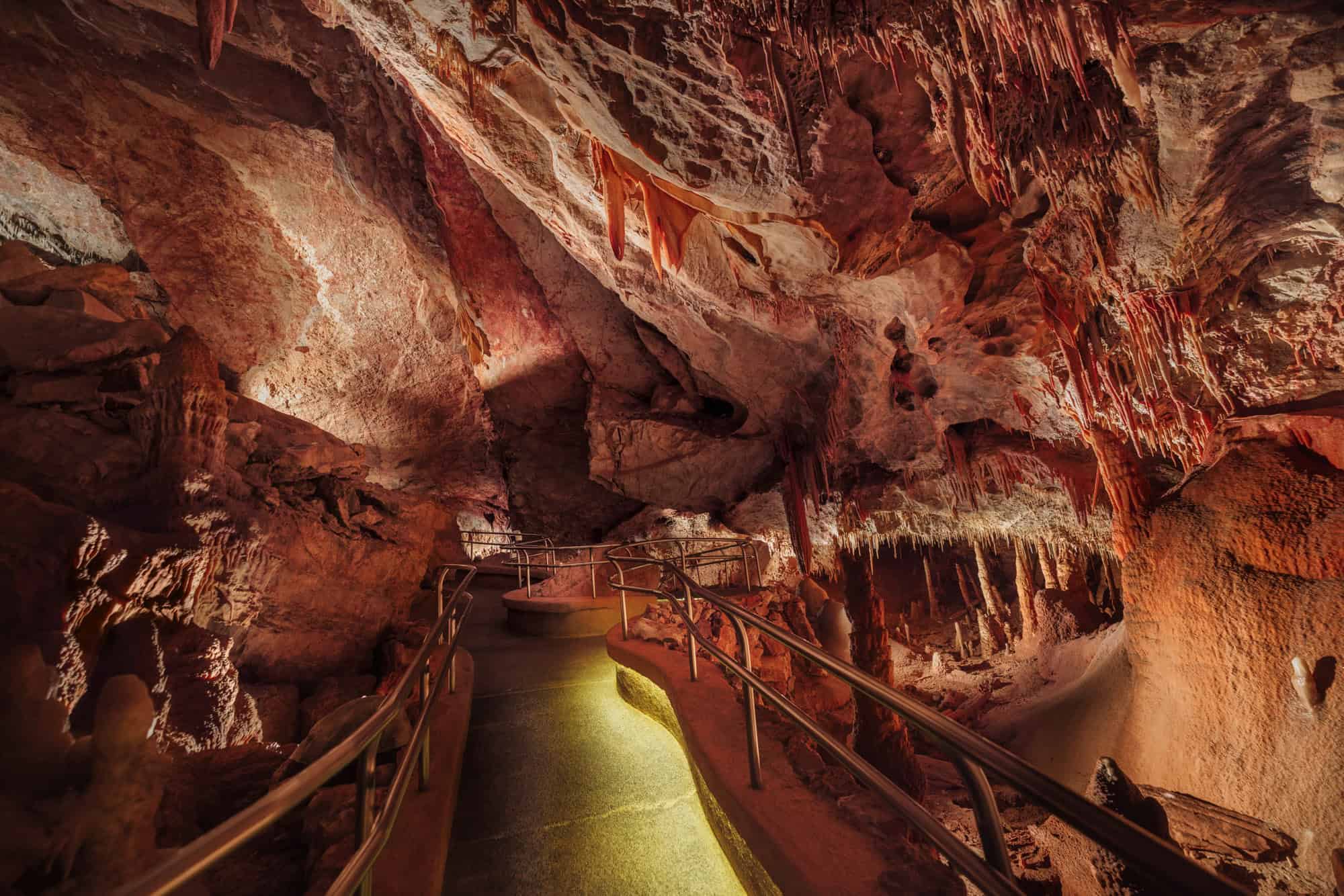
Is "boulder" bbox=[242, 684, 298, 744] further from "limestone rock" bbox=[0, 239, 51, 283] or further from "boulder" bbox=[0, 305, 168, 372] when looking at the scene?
"limestone rock" bbox=[0, 239, 51, 283]

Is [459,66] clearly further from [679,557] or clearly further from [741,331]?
[679,557]

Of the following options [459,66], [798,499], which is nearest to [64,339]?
[459,66]

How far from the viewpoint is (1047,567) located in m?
12.7

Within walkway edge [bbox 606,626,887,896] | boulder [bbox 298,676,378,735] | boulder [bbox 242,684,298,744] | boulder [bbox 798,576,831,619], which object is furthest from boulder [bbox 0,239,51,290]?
boulder [bbox 798,576,831,619]

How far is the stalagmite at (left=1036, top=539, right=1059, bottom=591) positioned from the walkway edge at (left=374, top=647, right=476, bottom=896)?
35.8 ft

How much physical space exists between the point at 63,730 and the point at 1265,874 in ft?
22.5

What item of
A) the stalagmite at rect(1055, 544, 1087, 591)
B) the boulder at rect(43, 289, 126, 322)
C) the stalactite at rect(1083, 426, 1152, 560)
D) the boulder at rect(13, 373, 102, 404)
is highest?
the boulder at rect(43, 289, 126, 322)

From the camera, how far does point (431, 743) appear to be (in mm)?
3471

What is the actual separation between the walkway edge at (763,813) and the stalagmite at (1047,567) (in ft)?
32.1

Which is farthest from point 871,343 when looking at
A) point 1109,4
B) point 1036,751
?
point 1036,751

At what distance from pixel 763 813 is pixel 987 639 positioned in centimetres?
1591

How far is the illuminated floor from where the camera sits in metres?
2.50

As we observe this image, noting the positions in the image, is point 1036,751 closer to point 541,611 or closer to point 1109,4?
point 541,611

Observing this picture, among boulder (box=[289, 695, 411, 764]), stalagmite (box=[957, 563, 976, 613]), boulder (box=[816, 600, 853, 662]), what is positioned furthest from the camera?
stalagmite (box=[957, 563, 976, 613])
